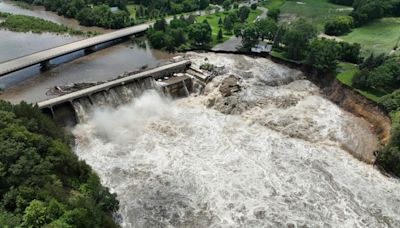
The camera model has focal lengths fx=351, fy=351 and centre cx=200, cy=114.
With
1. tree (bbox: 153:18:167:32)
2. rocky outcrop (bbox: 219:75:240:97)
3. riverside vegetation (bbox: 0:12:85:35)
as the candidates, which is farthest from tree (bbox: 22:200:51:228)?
riverside vegetation (bbox: 0:12:85:35)

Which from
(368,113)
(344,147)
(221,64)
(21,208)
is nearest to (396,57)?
(368,113)

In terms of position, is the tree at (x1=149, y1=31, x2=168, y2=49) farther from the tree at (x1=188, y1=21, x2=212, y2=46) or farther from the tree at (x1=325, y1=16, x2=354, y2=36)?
the tree at (x1=325, y1=16, x2=354, y2=36)

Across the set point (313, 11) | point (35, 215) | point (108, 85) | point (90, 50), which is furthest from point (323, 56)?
point (35, 215)

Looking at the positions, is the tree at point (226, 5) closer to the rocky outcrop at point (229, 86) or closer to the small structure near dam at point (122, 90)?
the small structure near dam at point (122, 90)

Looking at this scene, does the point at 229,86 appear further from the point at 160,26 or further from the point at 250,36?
the point at 160,26

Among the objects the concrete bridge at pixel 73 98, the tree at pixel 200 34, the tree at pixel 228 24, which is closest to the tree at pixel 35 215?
the concrete bridge at pixel 73 98

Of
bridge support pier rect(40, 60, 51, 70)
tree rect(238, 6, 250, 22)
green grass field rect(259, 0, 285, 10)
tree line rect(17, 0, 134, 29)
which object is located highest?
tree line rect(17, 0, 134, 29)
